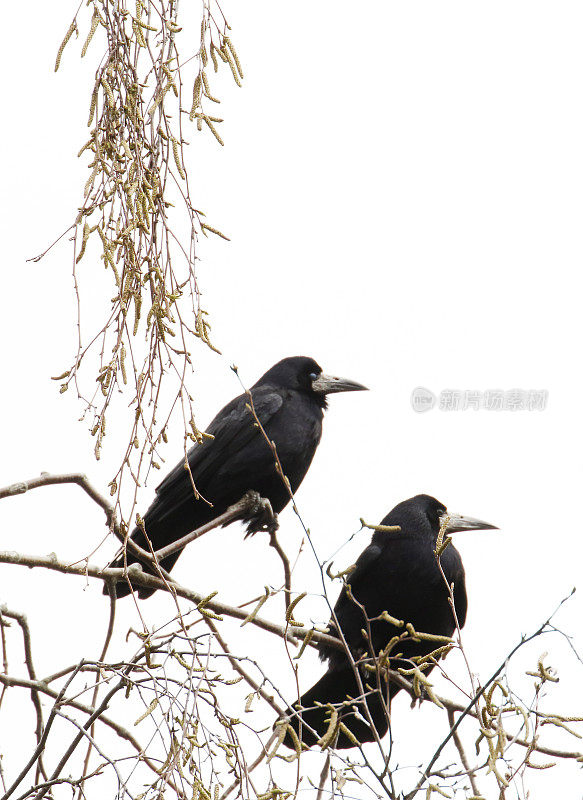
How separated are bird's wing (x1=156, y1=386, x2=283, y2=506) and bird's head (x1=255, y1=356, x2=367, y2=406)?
246 millimetres

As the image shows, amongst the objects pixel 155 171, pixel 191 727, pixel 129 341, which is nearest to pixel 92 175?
pixel 155 171

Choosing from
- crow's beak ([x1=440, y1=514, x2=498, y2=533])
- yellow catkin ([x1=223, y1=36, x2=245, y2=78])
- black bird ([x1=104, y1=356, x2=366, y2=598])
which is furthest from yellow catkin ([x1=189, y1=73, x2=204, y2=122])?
crow's beak ([x1=440, y1=514, x2=498, y2=533])

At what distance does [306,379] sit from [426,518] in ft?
4.07

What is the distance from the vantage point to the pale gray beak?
6574 millimetres

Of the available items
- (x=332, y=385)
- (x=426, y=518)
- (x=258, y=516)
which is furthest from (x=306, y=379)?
(x=426, y=518)

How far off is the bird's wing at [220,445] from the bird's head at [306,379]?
0.81 feet

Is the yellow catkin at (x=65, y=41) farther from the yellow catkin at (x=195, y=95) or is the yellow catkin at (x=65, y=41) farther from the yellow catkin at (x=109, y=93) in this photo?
the yellow catkin at (x=195, y=95)

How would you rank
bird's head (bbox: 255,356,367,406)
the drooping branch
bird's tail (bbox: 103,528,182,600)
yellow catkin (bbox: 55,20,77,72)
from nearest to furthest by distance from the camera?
yellow catkin (bbox: 55,20,77,72), the drooping branch, bird's tail (bbox: 103,528,182,600), bird's head (bbox: 255,356,367,406)

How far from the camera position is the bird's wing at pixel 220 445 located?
5.82 metres

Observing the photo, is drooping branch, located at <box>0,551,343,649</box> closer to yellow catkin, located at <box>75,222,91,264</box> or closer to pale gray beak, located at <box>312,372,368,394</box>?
yellow catkin, located at <box>75,222,91,264</box>

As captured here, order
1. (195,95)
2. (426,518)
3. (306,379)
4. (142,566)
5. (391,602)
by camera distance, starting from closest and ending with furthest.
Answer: (195,95) < (142,566) < (391,602) < (426,518) < (306,379)

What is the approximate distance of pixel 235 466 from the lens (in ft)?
19.6

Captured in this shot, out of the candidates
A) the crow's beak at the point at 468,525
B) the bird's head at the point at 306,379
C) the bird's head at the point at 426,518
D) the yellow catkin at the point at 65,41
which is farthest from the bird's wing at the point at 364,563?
the yellow catkin at the point at 65,41

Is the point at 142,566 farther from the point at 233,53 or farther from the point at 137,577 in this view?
the point at 233,53
